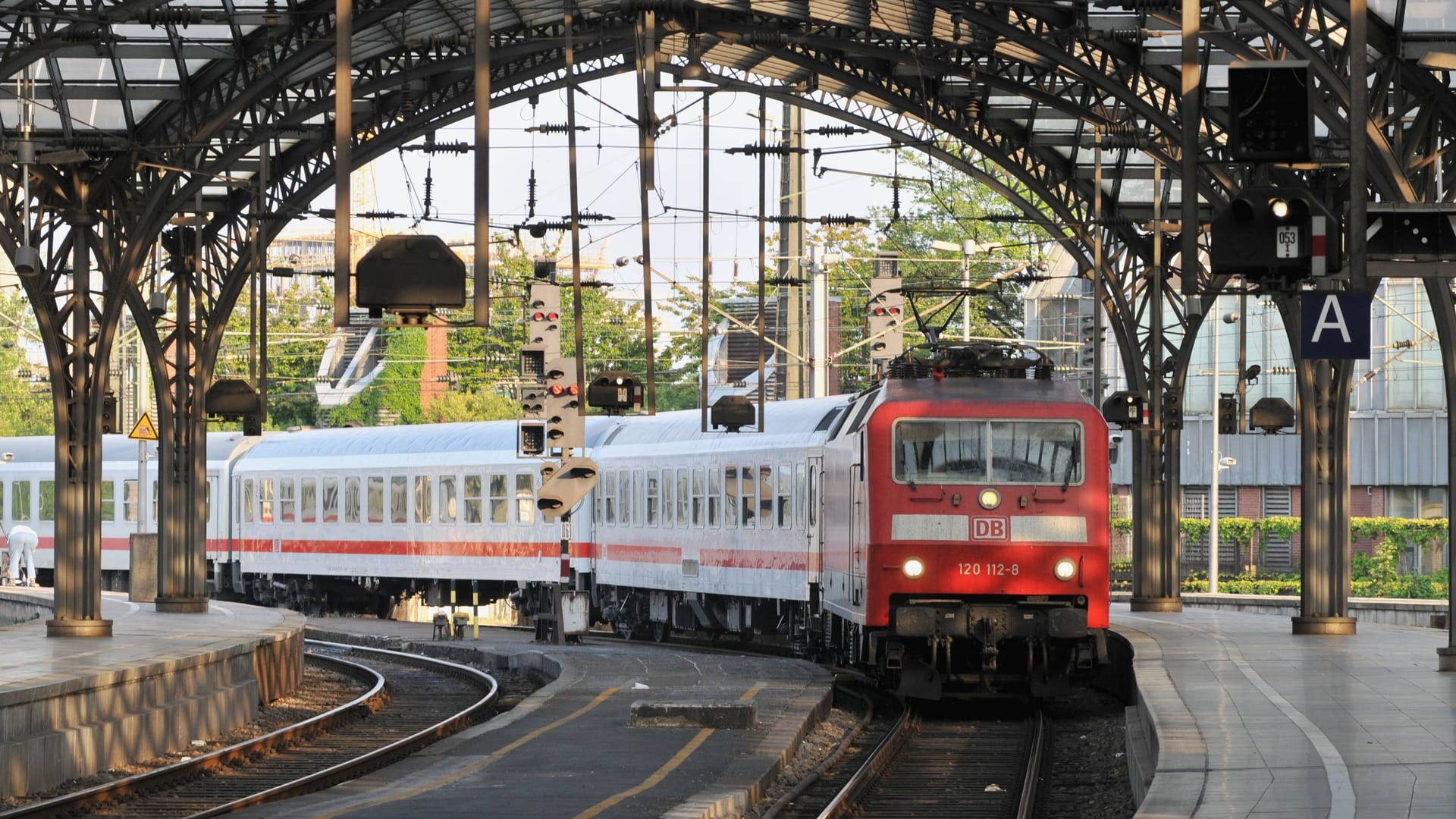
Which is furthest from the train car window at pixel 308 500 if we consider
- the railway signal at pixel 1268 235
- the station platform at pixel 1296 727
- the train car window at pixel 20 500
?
the railway signal at pixel 1268 235

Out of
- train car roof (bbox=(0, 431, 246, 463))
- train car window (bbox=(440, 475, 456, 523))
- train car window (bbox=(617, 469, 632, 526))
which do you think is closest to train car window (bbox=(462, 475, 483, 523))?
train car window (bbox=(440, 475, 456, 523))

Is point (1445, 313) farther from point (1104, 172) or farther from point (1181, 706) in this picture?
point (1104, 172)

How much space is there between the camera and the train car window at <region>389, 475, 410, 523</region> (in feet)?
124

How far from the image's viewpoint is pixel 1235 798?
33.2 feet

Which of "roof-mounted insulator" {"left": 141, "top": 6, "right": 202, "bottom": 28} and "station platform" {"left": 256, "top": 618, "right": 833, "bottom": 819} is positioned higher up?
"roof-mounted insulator" {"left": 141, "top": 6, "right": 202, "bottom": 28}

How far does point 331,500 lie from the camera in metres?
39.9

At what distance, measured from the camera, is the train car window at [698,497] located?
29250mm

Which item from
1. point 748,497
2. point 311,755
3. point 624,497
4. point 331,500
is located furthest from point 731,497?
point 331,500

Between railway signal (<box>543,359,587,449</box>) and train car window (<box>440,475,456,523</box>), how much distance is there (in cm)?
1261

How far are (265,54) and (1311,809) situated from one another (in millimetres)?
17885

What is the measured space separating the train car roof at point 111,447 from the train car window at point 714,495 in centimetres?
1724

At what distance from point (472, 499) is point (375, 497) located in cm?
331

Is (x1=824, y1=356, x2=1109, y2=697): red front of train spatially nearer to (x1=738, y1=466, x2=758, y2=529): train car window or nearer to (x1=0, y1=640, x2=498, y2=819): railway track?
(x1=0, y1=640, x2=498, y2=819): railway track

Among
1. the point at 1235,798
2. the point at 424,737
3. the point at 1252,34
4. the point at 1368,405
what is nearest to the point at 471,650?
the point at 424,737
